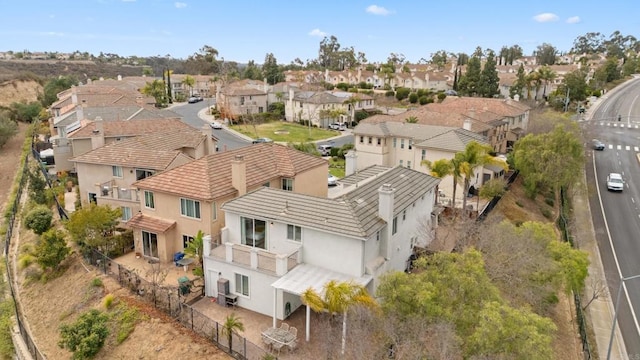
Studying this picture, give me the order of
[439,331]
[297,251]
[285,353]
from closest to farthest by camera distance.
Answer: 1. [439,331]
2. [285,353]
3. [297,251]

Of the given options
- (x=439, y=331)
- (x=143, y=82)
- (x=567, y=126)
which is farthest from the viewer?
(x=143, y=82)

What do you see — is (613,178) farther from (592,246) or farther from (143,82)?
(143,82)

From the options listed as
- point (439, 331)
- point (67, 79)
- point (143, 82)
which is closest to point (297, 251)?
point (439, 331)

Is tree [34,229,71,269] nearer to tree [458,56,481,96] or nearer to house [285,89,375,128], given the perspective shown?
house [285,89,375,128]

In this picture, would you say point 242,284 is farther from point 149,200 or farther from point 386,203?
point 149,200

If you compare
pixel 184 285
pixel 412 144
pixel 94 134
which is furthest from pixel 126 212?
pixel 412 144

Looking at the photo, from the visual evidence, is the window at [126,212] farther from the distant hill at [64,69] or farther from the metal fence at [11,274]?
the distant hill at [64,69]
